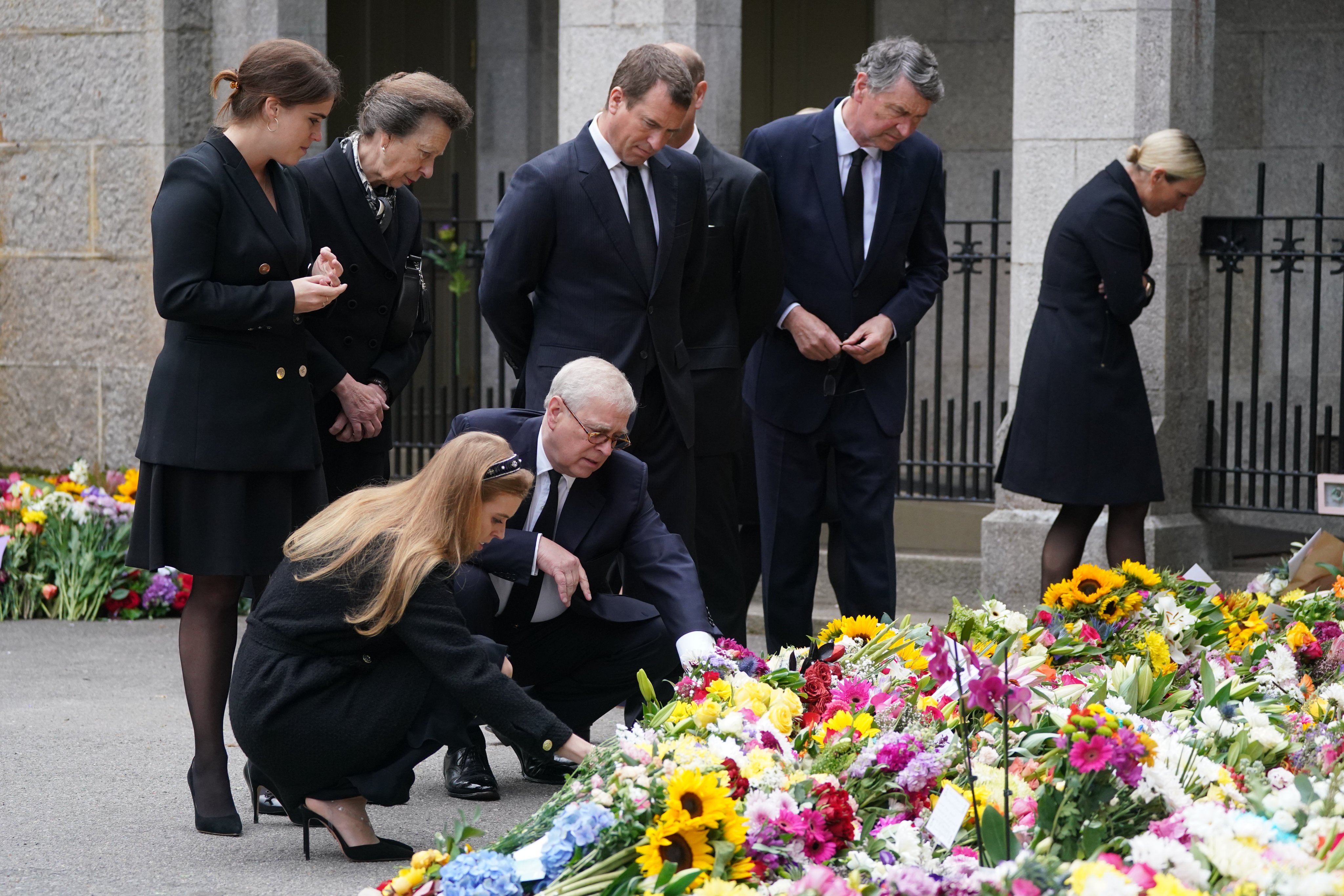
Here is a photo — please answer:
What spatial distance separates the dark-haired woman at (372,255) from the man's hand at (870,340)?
4.24ft

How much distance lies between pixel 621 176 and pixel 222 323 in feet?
4.33

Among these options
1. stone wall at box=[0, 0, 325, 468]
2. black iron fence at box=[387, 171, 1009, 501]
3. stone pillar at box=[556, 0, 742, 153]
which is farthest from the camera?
stone wall at box=[0, 0, 325, 468]

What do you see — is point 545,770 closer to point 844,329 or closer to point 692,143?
point 844,329

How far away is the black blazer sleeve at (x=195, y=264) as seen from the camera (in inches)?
157

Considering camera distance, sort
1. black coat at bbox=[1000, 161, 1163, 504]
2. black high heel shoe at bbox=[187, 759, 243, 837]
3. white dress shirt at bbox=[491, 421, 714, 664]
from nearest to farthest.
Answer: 1. black high heel shoe at bbox=[187, 759, 243, 837]
2. white dress shirt at bbox=[491, 421, 714, 664]
3. black coat at bbox=[1000, 161, 1163, 504]

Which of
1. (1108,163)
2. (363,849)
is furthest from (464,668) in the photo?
(1108,163)

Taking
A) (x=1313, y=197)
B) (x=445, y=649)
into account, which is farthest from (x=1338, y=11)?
(x=445, y=649)

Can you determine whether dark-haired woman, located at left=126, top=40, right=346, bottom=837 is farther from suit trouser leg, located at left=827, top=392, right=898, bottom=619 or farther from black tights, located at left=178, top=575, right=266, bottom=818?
suit trouser leg, located at left=827, top=392, right=898, bottom=619

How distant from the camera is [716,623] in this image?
5.24 m

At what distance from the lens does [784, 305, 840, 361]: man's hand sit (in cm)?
521

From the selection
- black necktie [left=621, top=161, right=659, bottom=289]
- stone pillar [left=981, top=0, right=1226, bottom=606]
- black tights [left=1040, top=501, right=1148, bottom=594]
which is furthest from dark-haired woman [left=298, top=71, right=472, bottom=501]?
stone pillar [left=981, top=0, right=1226, bottom=606]

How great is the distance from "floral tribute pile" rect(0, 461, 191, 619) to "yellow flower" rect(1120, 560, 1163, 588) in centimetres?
401

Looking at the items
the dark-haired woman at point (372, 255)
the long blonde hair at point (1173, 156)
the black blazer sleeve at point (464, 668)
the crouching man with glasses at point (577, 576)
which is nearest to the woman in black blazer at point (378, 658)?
the black blazer sleeve at point (464, 668)

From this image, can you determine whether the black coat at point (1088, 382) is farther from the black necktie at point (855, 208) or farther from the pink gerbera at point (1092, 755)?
the pink gerbera at point (1092, 755)
